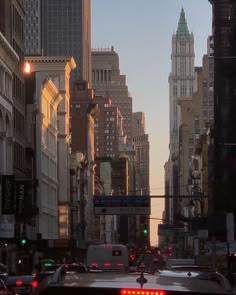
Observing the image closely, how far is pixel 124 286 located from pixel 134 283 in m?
0.24

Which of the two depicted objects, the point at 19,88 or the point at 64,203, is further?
the point at 64,203

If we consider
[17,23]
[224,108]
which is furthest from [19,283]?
[17,23]

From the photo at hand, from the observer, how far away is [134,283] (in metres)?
7.06

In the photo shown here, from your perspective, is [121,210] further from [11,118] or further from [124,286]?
[124,286]

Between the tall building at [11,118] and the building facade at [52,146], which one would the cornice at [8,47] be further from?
the building facade at [52,146]

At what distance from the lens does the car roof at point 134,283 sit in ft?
22.3

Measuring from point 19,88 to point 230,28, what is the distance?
20307 millimetres

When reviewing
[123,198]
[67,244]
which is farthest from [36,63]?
[123,198]

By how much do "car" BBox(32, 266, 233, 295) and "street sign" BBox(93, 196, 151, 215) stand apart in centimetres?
7515

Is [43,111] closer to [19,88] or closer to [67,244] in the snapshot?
[67,244]

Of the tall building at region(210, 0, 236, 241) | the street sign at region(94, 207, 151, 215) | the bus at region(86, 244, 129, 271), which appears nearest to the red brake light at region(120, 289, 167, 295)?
the bus at region(86, 244, 129, 271)

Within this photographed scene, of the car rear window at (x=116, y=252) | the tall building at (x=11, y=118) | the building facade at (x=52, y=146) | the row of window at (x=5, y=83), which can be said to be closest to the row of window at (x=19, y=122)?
the tall building at (x=11, y=118)

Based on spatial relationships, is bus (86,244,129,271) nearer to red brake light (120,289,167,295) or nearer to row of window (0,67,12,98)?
row of window (0,67,12,98)

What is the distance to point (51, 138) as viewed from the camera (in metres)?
123
